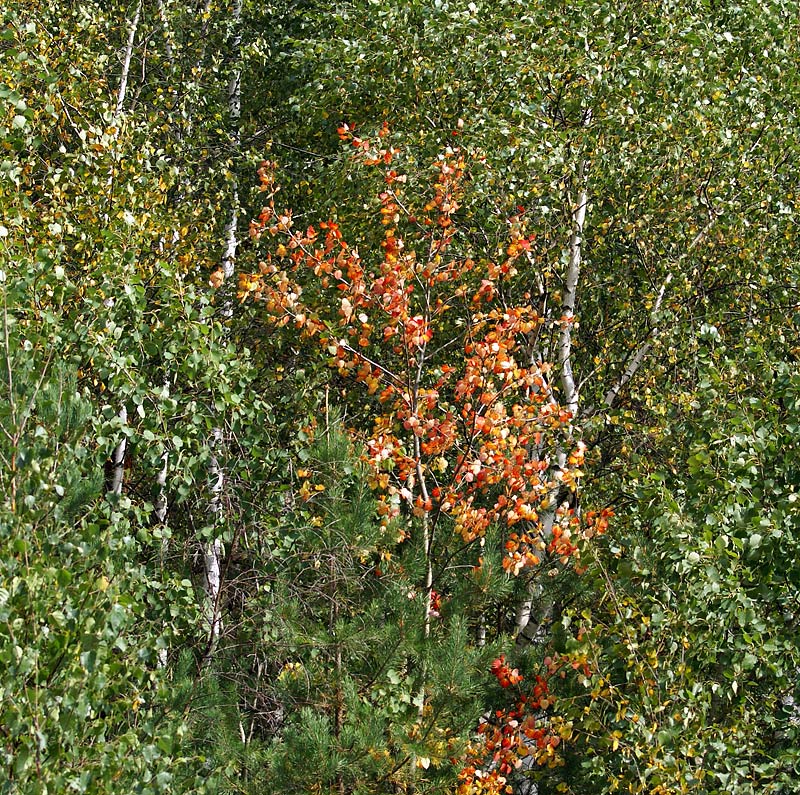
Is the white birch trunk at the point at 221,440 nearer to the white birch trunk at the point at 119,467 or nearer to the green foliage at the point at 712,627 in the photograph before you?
the white birch trunk at the point at 119,467

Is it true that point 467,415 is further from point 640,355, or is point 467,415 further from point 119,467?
point 119,467

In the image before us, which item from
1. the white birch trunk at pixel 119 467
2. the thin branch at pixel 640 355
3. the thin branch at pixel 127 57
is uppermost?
the thin branch at pixel 127 57

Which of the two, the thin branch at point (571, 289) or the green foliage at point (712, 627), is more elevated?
the thin branch at point (571, 289)

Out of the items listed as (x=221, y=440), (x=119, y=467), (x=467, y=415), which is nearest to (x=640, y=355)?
(x=467, y=415)

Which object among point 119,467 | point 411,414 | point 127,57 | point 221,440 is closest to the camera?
point 221,440

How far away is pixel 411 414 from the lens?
25.4 ft

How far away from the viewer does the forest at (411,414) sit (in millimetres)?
5871

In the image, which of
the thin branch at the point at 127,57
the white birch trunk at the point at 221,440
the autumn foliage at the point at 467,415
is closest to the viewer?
the white birch trunk at the point at 221,440

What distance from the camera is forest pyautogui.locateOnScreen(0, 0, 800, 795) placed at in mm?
5871

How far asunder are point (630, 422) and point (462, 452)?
79.3 inches

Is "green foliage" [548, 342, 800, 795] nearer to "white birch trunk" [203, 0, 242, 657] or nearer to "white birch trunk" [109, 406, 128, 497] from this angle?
"white birch trunk" [203, 0, 242, 657]

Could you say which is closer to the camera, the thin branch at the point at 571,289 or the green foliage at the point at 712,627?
the green foliage at the point at 712,627

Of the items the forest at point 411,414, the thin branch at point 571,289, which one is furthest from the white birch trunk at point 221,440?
the thin branch at point 571,289

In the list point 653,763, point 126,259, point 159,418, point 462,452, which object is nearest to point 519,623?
point 462,452
